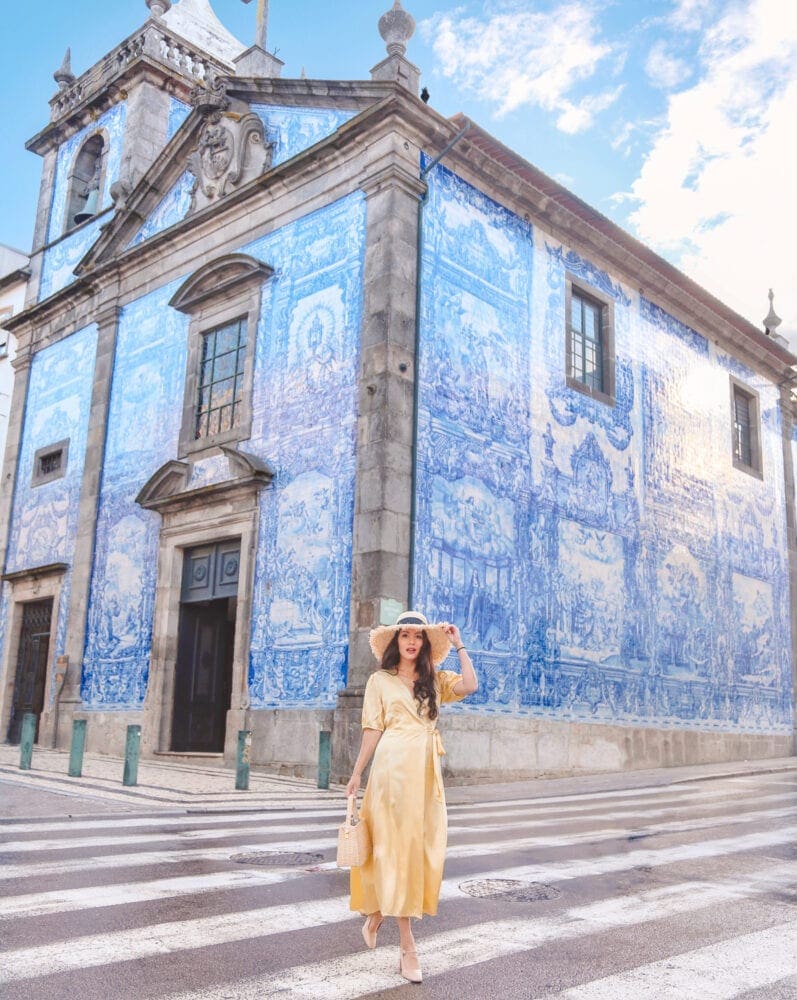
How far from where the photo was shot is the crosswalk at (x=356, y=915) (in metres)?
3.61

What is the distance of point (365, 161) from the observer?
553 inches

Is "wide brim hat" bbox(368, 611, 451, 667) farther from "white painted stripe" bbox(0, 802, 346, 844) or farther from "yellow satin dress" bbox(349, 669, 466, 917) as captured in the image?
"white painted stripe" bbox(0, 802, 346, 844)

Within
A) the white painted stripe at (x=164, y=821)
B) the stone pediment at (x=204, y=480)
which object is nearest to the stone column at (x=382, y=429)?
the stone pediment at (x=204, y=480)

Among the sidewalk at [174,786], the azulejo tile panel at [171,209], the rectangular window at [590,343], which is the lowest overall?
the sidewalk at [174,786]

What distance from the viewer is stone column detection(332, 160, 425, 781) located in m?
12.1

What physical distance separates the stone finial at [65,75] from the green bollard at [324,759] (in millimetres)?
17093

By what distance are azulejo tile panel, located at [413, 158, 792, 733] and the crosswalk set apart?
19.9 feet

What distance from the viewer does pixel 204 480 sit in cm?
1531

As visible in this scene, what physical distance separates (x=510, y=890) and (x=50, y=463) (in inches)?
635

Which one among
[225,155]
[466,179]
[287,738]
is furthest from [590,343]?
[287,738]

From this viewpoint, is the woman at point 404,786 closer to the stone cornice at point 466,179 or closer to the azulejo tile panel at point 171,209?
the stone cornice at point 466,179

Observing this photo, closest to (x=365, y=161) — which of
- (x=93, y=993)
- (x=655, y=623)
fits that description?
(x=655, y=623)

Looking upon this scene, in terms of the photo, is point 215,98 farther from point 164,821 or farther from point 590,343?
point 164,821

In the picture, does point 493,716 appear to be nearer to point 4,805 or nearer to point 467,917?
point 4,805
